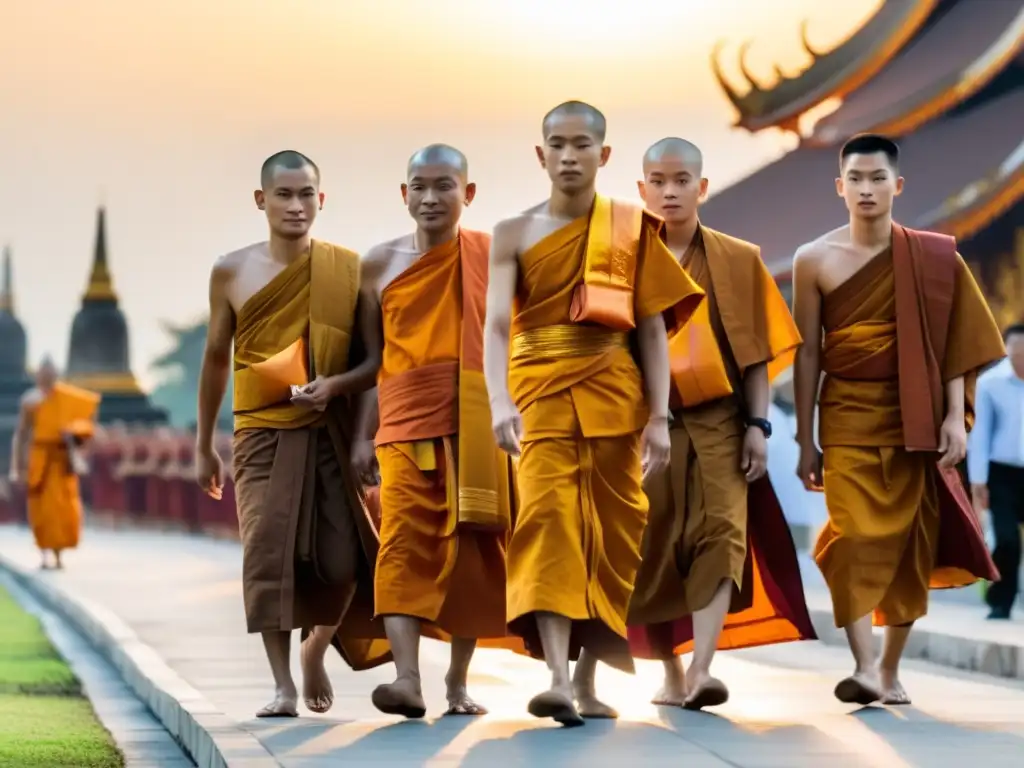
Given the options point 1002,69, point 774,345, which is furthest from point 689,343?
point 1002,69

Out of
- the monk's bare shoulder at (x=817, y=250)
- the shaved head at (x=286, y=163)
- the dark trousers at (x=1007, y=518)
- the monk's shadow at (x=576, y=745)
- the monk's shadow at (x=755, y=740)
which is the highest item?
the shaved head at (x=286, y=163)

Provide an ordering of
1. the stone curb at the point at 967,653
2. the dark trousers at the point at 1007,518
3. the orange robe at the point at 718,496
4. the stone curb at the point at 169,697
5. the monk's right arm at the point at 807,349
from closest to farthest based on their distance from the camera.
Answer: the stone curb at the point at 169,697 < the orange robe at the point at 718,496 < the monk's right arm at the point at 807,349 < the stone curb at the point at 967,653 < the dark trousers at the point at 1007,518

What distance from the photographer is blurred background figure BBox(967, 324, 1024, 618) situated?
13.4 meters

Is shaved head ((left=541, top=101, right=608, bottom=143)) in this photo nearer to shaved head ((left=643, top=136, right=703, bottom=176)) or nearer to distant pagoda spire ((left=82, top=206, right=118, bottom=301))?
shaved head ((left=643, top=136, right=703, bottom=176))

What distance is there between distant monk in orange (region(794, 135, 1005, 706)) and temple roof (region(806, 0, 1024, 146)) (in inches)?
512

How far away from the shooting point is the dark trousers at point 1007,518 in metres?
13.3

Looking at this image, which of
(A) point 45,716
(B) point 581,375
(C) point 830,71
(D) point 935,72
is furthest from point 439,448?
(C) point 830,71

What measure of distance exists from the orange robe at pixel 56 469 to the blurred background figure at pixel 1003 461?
962 centimetres

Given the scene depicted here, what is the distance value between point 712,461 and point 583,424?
31.9 inches

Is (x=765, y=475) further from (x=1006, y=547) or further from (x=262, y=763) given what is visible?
(x=1006, y=547)

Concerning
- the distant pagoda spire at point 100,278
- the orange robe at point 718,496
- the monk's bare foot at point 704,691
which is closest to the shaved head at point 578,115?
the orange robe at point 718,496

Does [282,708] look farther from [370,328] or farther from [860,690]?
[860,690]

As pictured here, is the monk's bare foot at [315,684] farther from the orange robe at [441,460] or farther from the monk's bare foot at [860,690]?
the monk's bare foot at [860,690]

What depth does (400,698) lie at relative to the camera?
7586 mm
